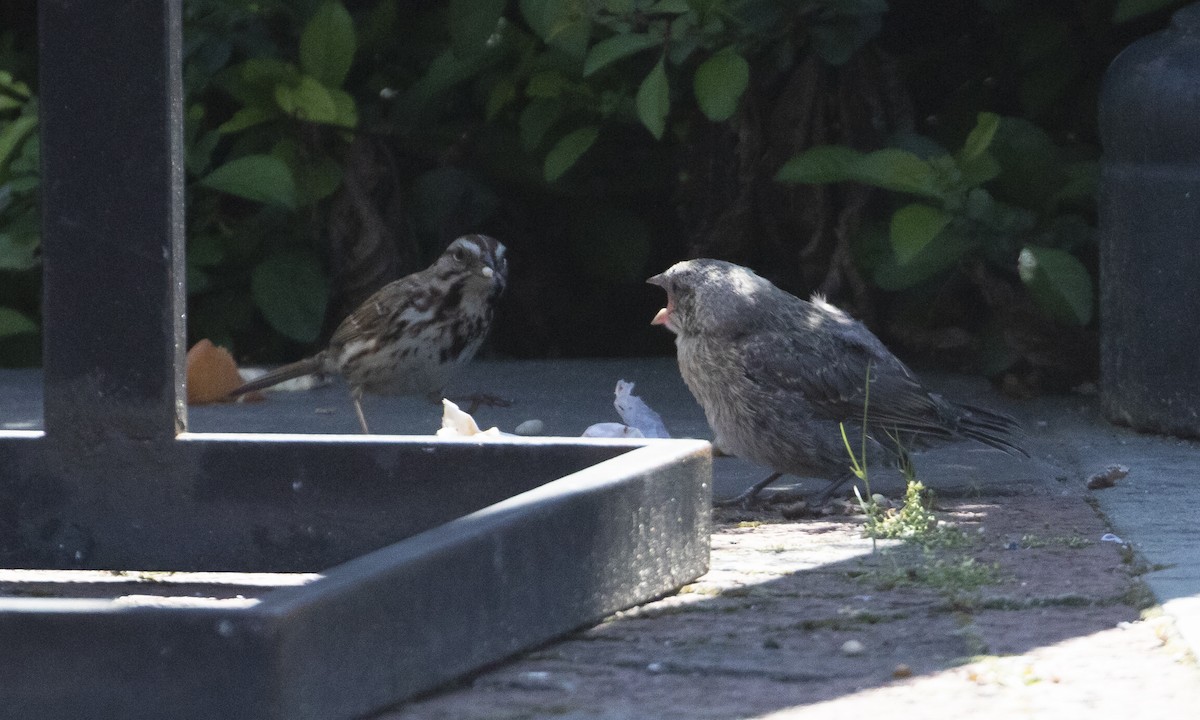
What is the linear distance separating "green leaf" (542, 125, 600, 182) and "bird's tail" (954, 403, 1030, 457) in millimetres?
1975

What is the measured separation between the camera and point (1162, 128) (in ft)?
17.8

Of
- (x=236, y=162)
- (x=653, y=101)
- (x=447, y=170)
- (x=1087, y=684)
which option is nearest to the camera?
(x=1087, y=684)

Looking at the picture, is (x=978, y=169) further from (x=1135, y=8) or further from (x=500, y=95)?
(x=500, y=95)

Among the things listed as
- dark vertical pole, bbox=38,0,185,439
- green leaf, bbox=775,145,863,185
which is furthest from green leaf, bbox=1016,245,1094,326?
dark vertical pole, bbox=38,0,185,439

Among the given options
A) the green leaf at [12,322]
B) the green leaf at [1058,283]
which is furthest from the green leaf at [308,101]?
the green leaf at [1058,283]

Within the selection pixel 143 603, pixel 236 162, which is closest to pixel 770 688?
pixel 143 603

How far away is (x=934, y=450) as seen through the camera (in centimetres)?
557

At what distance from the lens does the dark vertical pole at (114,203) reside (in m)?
3.73

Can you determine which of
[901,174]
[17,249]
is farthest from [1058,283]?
[17,249]

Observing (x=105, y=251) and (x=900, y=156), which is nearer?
(x=105, y=251)

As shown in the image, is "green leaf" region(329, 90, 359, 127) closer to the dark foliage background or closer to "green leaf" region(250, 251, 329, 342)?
the dark foliage background

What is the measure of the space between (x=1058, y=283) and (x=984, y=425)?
866mm

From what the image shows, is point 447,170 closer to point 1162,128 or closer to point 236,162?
point 236,162

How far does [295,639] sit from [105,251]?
4.78ft
